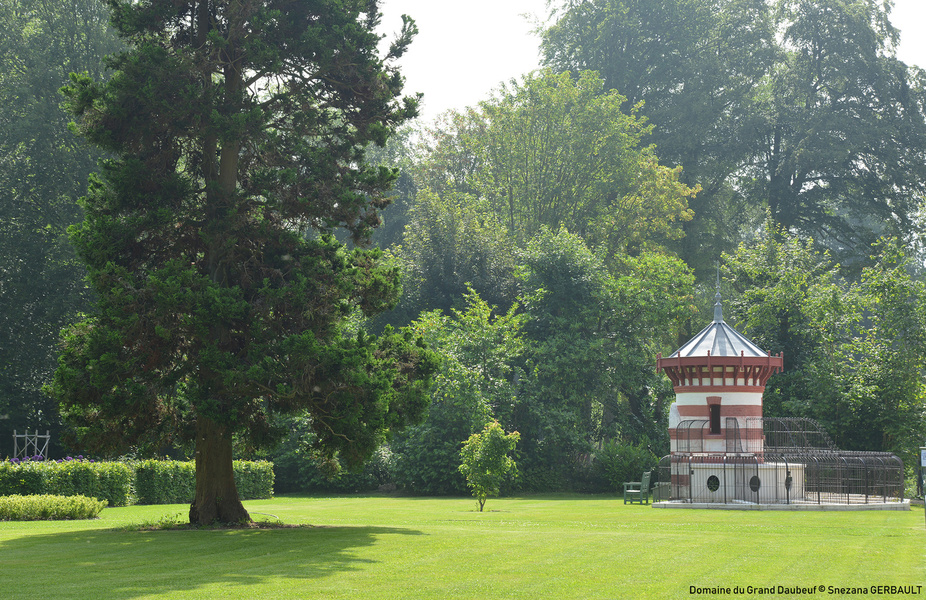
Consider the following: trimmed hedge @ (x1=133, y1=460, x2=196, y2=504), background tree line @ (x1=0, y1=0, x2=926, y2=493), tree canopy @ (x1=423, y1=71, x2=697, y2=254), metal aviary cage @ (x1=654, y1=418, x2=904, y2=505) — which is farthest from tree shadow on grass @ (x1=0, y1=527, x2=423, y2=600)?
tree canopy @ (x1=423, y1=71, x2=697, y2=254)

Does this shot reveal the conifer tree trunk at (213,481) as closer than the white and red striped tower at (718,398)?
Yes

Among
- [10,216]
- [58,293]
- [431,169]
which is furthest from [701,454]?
[431,169]

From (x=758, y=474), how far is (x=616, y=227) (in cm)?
2988

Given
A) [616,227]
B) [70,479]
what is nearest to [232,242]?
[70,479]

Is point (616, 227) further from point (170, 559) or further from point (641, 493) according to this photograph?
point (170, 559)

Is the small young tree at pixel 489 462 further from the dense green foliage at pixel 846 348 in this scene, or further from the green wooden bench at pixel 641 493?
the dense green foliage at pixel 846 348

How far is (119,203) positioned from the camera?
21656mm

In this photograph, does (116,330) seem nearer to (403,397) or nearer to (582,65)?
(403,397)

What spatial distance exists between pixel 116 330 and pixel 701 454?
20453 millimetres

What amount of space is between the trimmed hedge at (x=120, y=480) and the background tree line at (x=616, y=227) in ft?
17.0

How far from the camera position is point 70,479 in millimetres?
29234

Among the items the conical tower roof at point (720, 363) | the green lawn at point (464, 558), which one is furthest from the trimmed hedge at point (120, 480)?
the conical tower roof at point (720, 363)

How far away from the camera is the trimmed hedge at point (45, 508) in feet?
80.2

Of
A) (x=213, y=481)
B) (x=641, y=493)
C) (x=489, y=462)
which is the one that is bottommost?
(x=641, y=493)
